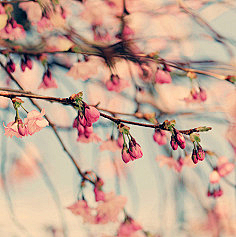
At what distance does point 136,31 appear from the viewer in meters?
0.98

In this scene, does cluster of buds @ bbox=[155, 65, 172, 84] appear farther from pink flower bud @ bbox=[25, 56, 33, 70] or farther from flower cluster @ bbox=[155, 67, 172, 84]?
pink flower bud @ bbox=[25, 56, 33, 70]

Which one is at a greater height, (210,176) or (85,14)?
(85,14)

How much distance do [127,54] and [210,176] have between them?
1.47ft

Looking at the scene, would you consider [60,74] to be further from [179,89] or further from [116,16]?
[179,89]

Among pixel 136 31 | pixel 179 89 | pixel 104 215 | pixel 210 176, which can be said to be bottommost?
pixel 104 215

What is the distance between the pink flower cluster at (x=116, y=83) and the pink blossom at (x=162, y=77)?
9 centimetres

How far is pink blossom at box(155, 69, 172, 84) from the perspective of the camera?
96cm

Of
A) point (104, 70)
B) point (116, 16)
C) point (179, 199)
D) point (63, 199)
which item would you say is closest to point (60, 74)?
point (104, 70)

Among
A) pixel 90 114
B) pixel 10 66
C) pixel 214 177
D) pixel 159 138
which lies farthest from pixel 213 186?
pixel 10 66

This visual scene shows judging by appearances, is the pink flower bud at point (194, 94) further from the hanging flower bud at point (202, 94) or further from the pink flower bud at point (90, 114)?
the pink flower bud at point (90, 114)

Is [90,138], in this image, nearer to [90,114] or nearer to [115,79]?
[115,79]

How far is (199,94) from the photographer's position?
0.98 m

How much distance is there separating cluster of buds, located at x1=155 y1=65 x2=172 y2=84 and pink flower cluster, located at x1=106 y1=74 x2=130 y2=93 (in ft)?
0.31

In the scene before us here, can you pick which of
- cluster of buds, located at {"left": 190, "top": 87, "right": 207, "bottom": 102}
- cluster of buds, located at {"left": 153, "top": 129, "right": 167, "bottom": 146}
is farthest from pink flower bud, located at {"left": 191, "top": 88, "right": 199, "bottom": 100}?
cluster of buds, located at {"left": 153, "top": 129, "right": 167, "bottom": 146}
